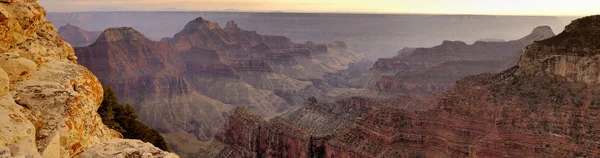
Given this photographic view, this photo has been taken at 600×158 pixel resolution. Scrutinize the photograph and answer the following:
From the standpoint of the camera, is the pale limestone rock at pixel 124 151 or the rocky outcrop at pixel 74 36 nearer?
the pale limestone rock at pixel 124 151

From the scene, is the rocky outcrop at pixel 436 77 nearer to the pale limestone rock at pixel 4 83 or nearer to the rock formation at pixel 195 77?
the rock formation at pixel 195 77

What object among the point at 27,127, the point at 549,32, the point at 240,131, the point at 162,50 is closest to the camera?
the point at 27,127

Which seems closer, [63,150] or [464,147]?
→ [63,150]

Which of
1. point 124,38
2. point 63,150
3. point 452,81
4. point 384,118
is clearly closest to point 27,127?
point 63,150

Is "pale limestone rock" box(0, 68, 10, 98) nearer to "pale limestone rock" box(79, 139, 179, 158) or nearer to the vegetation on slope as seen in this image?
"pale limestone rock" box(79, 139, 179, 158)

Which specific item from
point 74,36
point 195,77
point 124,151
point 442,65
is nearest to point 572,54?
point 124,151

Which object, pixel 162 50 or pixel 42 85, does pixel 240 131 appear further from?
pixel 162 50

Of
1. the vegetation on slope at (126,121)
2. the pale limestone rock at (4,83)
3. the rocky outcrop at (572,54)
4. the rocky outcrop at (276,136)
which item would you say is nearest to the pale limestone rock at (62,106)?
the pale limestone rock at (4,83)
